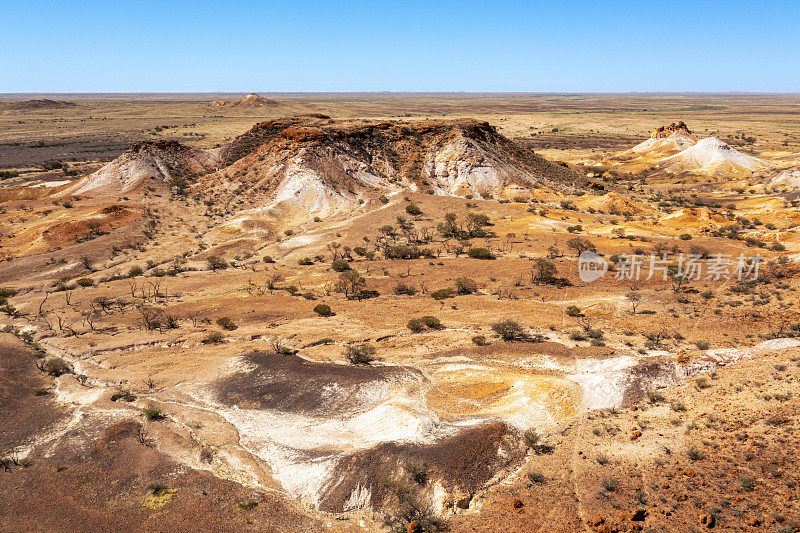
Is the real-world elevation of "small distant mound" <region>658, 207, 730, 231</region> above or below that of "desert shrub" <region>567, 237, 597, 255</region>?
above

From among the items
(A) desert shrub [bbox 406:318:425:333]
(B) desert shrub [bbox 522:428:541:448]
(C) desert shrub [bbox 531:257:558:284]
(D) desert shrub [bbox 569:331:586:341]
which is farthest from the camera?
(C) desert shrub [bbox 531:257:558:284]

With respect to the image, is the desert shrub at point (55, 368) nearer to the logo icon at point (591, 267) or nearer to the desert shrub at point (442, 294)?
the desert shrub at point (442, 294)

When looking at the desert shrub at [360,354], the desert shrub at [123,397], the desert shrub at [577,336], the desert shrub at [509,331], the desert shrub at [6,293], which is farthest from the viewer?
the desert shrub at [6,293]

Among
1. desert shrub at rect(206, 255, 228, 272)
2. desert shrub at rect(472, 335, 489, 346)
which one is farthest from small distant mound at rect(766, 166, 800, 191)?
desert shrub at rect(206, 255, 228, 272)

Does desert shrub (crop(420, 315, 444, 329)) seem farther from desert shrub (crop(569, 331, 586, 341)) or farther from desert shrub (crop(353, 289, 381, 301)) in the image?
desert shrub (crop(569, 331, 586, 341))

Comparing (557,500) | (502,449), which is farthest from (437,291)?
(557,500)

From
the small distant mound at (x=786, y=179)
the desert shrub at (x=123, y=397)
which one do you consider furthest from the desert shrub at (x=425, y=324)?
the small distant mound at (x=786, y=179)
